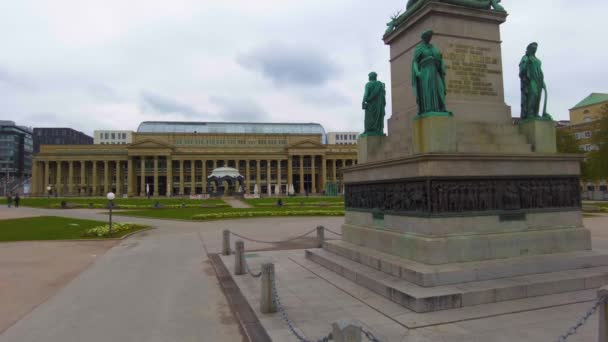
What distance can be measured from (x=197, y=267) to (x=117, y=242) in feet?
34.0

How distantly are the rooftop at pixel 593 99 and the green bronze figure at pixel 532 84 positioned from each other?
93.6 meters

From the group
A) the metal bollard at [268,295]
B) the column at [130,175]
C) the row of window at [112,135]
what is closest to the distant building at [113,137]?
the row of window at [112,135]

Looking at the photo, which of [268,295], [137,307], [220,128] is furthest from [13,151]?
[268,295]

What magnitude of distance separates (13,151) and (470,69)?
7572 inches

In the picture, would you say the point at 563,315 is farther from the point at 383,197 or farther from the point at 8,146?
the point at 8,146

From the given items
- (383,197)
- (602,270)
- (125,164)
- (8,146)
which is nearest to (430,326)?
(383,197)

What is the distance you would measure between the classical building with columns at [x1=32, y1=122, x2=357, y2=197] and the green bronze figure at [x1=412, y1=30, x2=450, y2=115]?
10835cm

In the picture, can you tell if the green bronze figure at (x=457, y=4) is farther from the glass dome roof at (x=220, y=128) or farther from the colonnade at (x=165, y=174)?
the glass dome roof at (x=220, y=128)

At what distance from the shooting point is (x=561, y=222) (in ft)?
33.4

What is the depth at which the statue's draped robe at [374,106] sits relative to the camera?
1294 cm

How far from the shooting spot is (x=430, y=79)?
31.3 feet

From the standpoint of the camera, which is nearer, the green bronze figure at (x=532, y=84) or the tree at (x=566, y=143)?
the green bronze figure at (x=532, y=84)

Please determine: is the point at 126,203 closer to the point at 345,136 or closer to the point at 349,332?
the point at 349,332

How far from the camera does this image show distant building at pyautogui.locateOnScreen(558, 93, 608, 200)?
244ft
